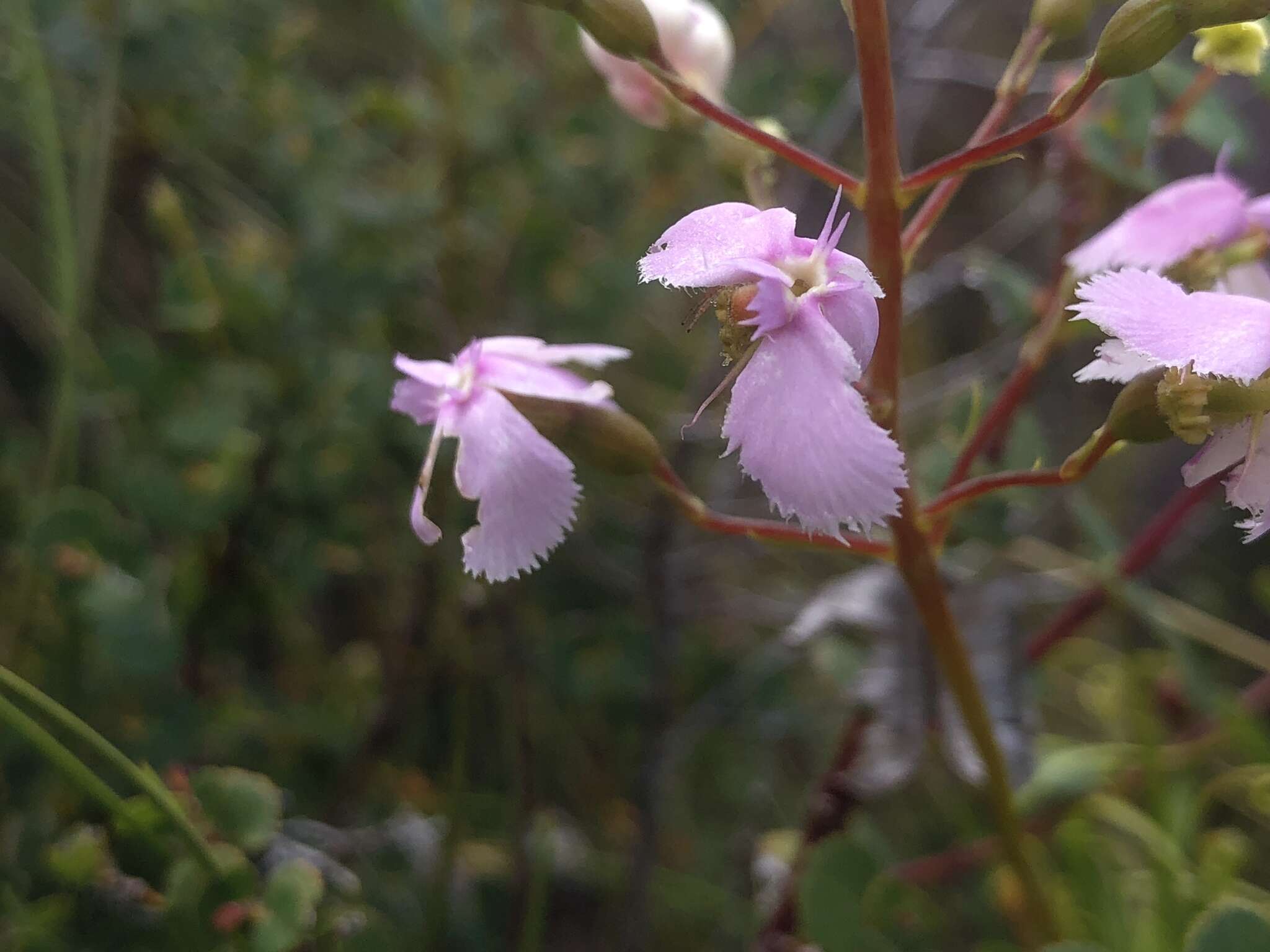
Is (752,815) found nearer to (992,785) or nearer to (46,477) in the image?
(992,785)

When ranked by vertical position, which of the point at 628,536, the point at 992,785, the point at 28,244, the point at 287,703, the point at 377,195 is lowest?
the point at 992,785

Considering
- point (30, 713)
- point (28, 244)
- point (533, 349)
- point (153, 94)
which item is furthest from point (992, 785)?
point (28, 244)

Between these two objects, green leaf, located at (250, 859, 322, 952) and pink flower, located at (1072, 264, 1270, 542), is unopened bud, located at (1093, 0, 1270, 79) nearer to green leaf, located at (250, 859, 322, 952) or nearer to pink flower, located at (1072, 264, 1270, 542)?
pink flower, located at (1072, 264, 1270, 542)

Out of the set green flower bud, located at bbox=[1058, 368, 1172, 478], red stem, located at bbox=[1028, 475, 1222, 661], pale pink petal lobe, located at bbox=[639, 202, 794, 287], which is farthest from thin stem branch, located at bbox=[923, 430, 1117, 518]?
red stem, located at bbox=[1028, 475, 1222, 661]

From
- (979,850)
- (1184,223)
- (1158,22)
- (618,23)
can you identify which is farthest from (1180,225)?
(979,850)

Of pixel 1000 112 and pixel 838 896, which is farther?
pixel 838 896

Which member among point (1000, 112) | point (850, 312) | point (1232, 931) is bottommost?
point (1232, 931)

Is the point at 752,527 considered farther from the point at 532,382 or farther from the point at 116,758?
the point at 116,758

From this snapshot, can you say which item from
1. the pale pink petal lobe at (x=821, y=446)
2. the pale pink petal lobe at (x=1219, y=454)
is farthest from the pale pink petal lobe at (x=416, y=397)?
the pale pink petal lobe at (x=1219, y=454)
